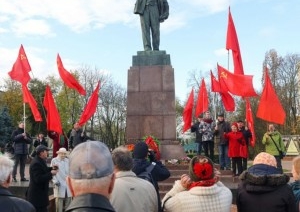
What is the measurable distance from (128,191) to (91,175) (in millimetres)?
1615

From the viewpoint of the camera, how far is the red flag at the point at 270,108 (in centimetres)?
1135

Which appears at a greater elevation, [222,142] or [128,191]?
[222,142]

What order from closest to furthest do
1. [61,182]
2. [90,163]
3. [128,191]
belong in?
1. [90,163]
2. [128,191]
3. [61,182]

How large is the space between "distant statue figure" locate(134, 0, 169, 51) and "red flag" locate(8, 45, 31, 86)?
386cm

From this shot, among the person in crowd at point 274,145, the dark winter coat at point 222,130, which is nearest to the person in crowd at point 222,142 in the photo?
the dark winter coat at point 222,130

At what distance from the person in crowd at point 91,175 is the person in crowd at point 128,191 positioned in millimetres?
1498

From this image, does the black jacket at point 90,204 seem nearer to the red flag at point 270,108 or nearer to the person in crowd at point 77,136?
the red flag at point 270,108

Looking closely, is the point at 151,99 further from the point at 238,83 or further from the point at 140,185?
the point at 140,185

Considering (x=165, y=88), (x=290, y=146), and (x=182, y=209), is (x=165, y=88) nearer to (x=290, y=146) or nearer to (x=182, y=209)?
(x=182, y=209)

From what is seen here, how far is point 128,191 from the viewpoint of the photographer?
3.67 metres

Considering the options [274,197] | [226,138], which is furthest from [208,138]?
[274,197]

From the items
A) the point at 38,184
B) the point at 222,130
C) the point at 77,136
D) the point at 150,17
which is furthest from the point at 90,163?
the point at 150,17

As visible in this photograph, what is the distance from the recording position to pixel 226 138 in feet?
39.1

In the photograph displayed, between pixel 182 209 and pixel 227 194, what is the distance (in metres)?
0.40
